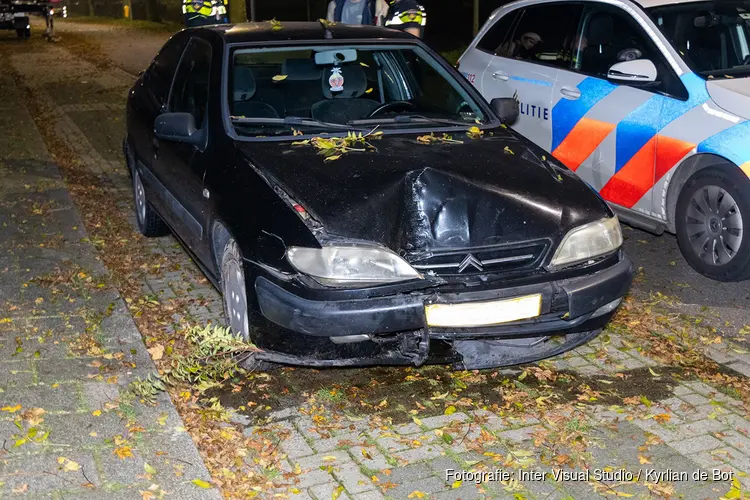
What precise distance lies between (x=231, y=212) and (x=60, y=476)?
1.53 m

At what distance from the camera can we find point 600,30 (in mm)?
6988

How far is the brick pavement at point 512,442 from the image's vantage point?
12.2ft

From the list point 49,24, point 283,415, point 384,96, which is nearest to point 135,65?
point 49,24

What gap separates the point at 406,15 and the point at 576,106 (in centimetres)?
328

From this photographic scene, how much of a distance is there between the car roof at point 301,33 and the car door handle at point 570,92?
5.00 ft

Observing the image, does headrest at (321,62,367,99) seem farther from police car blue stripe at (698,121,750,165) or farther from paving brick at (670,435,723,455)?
paving brick at (670,435,723,455)

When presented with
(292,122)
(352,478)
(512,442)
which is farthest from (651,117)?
(352,478)

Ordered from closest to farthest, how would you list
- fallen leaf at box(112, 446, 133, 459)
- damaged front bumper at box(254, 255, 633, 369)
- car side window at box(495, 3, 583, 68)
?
fallen leaf at box(112, 446, 133, 459)
damaged front bumper at box(254, 255, 633, 369)
car side window at box(495, 3, 583, 68)

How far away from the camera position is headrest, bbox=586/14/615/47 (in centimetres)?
692

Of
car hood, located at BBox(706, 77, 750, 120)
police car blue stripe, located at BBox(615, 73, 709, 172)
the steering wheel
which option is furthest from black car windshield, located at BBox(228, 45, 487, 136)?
car hood, located at BBox(706, 77, 750, 120)

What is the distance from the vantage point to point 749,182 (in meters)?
5.77

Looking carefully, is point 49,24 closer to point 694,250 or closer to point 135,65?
point 135,65

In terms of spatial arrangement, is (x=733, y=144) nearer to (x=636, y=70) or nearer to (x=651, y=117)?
(x=651, y=117)

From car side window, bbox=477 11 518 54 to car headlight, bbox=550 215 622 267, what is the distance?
3708 millimetres
